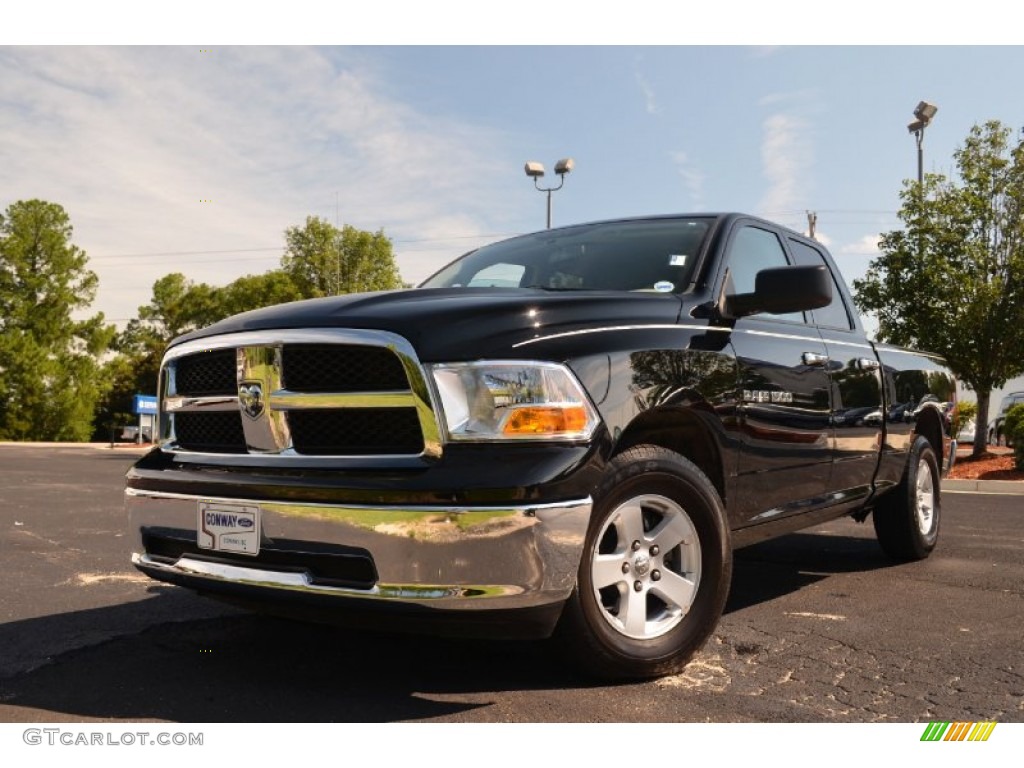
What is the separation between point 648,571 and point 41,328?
4453cm

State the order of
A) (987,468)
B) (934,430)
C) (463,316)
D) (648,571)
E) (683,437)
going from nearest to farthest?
(463,316) → (648,571) → (683,437) → (934,430) → (987,468)

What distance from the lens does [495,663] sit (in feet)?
11.0

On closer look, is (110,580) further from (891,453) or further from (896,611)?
(891,453)

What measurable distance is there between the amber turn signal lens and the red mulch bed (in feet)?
43.6

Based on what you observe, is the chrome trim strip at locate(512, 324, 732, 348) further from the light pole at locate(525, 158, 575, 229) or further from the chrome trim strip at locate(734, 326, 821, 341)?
the light pole at locate(525, 158, 575, 229)

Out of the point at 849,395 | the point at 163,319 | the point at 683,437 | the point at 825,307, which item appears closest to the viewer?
the point at 683,437

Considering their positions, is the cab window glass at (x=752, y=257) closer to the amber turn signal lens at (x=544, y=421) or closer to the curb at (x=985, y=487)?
the amber turn signal lens at (x=544, y=421)

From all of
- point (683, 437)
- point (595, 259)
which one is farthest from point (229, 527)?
point (595, 259)

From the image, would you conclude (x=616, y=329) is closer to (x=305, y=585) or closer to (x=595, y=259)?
(x=595, y=259)

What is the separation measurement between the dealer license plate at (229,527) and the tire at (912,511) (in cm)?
412

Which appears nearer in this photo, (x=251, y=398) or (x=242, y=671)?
(x=251, y=398)

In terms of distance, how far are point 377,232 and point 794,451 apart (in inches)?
1887

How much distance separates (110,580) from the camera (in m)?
5.00
